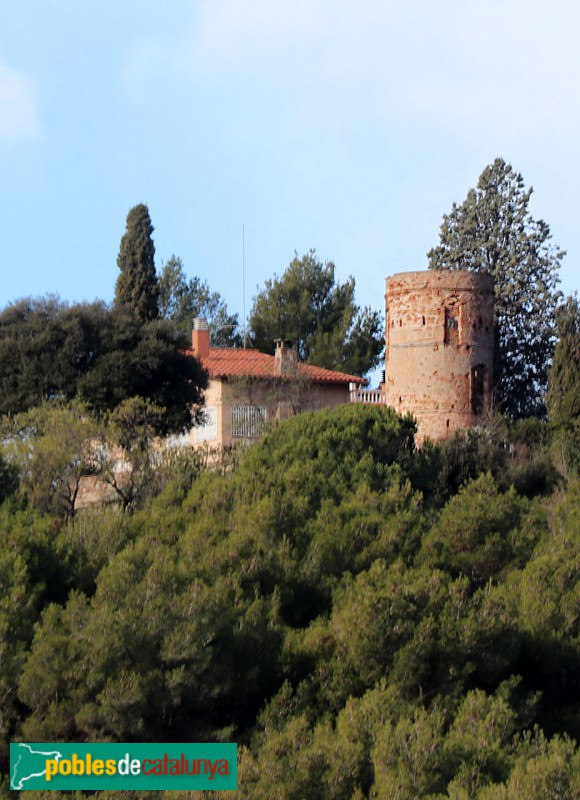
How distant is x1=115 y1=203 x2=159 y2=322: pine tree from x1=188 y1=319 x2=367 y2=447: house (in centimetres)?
175

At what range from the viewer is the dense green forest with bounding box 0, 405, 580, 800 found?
10.6 metres

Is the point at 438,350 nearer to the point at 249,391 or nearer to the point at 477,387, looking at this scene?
the point at 477,387

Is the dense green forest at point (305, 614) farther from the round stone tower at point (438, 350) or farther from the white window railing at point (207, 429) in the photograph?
the white window railing at point (207, 429)

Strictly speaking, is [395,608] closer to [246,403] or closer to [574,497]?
[574,497]

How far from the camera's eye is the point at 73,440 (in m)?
19.5

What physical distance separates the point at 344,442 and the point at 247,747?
8453 mm

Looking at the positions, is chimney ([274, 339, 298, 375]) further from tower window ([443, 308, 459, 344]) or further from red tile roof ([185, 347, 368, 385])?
tower window ([443, 308, 459, 344])

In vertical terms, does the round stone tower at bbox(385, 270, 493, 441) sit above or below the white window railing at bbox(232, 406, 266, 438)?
above
